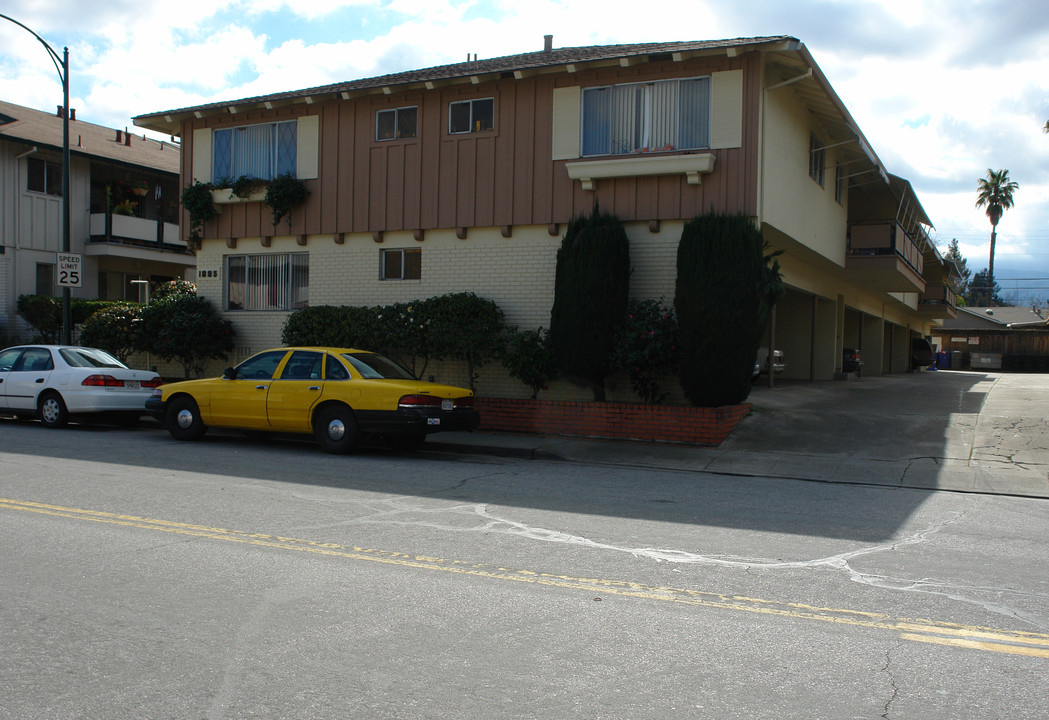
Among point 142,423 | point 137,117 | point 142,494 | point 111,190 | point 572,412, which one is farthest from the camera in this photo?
point 111,190

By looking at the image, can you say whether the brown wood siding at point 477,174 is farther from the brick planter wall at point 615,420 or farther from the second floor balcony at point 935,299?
the second floor balcony at point 935,299

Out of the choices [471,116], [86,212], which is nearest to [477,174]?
[471,116]


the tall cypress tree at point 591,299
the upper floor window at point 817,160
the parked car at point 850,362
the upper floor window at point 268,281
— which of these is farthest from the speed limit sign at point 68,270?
the parked car at point 850,362

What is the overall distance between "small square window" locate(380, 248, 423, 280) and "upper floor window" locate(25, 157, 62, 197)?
15651mm

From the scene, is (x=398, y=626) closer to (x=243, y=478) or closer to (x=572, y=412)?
(x=243, y=478)

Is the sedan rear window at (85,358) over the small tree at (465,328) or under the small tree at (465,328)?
under

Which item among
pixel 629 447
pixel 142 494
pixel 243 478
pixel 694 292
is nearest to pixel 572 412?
pixel 629 447

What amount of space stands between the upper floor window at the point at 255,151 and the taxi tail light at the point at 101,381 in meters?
5.56

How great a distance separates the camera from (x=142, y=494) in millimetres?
8594

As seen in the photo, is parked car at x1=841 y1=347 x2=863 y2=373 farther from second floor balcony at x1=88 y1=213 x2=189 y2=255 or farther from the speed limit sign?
second floor balcony at x1=88 y1=213 x2=189 y2=255

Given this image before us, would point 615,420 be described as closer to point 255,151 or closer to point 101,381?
point 101,381

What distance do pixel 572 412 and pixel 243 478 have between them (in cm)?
596

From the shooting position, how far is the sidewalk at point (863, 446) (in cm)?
1114

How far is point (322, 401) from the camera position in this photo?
40.8 feet
